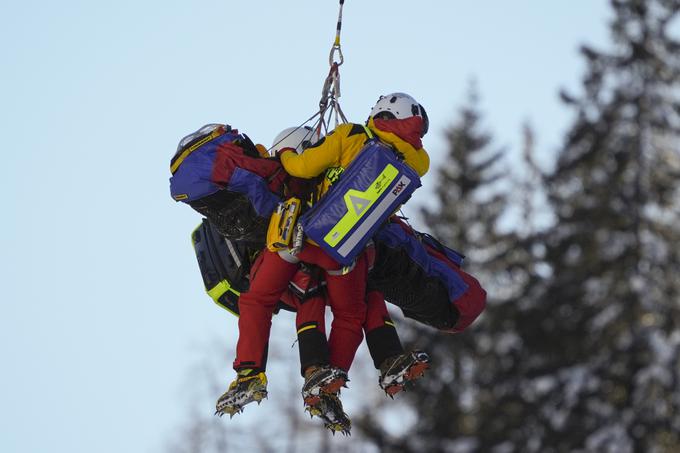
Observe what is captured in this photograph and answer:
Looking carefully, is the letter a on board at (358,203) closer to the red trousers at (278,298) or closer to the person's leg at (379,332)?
the red trousers at (278,298)

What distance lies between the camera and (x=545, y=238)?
32.5 meters

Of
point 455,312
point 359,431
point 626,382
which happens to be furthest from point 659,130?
point 455,312

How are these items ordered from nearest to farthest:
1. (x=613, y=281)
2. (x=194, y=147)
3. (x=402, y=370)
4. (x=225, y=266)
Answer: (x=194, y=147) < (x=402, y=370) < (x=225, y=266) < (x=613, y=281)

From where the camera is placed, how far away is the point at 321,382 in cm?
1192

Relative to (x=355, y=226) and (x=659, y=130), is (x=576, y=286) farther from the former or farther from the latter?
(x=355, y=226)

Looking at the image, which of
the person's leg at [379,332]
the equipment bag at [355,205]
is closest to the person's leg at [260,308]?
the equipment bag at [355,205]

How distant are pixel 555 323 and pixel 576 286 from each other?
0.89 metres

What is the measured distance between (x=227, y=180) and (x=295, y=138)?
1.25 m

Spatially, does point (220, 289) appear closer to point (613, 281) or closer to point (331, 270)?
point (331, 270)

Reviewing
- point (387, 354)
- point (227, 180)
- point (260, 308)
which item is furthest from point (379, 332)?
point (227, 180)

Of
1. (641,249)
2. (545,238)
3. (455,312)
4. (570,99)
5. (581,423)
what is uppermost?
(570,99)

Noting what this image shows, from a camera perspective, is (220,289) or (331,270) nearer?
(331,270)

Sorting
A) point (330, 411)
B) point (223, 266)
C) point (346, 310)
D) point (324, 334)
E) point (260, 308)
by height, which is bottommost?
point (330, 411)

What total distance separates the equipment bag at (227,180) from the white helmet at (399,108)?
0.83m
